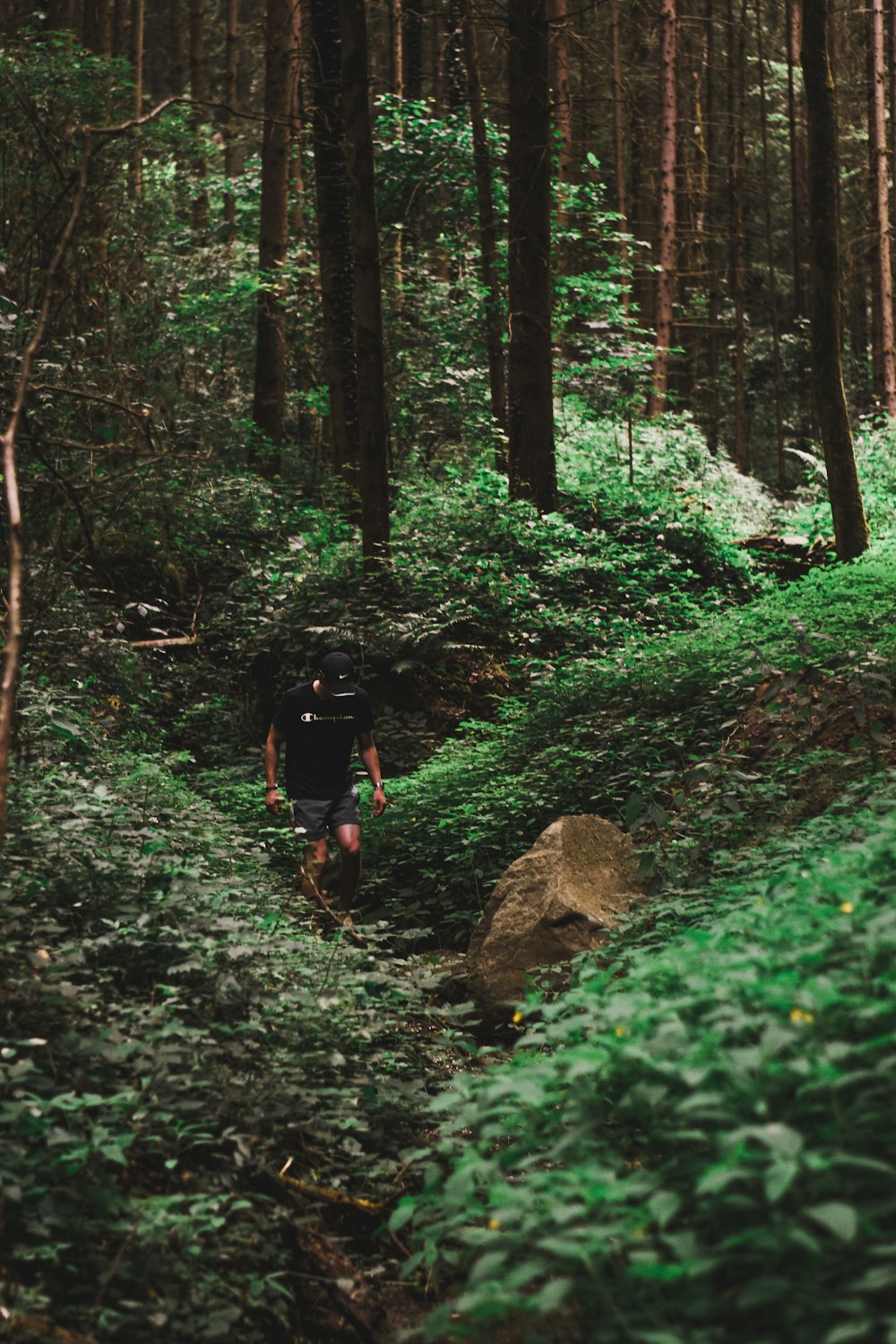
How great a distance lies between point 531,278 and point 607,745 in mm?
7938

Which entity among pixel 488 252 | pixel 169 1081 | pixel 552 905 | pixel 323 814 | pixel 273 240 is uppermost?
pixel 273 240

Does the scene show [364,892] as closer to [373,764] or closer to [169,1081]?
Answer: [373,764]

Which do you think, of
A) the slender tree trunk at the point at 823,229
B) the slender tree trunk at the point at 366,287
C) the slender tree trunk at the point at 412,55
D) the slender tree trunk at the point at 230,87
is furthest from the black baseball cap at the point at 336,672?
the slender tree trunk at the point at 230,87

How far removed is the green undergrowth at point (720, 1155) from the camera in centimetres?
233

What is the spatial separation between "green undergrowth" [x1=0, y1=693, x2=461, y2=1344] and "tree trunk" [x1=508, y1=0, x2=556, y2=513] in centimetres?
981

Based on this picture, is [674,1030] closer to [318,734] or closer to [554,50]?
[318,734]

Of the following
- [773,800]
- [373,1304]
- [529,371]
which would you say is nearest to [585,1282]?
[373,1304]

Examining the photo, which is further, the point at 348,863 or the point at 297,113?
the point at 297,113

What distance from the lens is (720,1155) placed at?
2615 mm

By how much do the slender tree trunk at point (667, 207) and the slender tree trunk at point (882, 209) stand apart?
3932 millimetres

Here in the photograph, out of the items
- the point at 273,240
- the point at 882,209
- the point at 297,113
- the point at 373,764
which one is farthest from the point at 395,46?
the point at 373,764

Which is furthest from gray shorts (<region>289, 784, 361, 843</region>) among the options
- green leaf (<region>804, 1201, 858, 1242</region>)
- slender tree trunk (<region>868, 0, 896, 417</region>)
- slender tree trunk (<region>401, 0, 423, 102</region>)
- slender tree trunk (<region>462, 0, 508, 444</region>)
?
slender tree trunk (<region>868, 0, 896, 417</region>)

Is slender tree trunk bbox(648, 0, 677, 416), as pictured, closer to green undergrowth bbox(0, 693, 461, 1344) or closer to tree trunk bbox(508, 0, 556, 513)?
tree trunk bbox(508, 0, 556, 513)

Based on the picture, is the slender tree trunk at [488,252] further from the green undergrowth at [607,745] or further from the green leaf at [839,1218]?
the green leaf at [839,1218]
